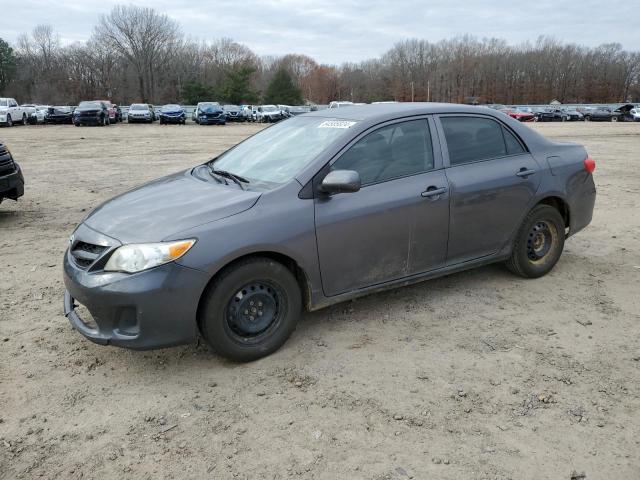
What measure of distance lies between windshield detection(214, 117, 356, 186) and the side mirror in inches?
11.4

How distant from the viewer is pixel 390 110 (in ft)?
14.3

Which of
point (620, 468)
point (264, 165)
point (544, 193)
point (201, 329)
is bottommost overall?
point (620, 468)

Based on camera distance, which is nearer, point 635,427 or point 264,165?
point 635,427

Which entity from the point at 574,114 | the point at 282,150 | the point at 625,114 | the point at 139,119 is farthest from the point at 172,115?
the point at 625,114

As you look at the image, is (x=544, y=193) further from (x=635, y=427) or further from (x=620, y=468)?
(x=620, y=468)

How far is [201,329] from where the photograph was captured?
11.3 ft

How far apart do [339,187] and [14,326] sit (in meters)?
2.77

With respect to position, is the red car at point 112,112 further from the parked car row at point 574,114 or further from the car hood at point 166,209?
the car hood at point 166,209

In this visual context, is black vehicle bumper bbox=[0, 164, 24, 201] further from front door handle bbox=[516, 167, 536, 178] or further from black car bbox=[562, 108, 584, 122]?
black car bbox=[562, 108, 584, 122]

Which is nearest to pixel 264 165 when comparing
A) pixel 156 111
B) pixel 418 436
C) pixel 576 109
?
pixel 418 436

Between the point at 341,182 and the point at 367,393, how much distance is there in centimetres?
136

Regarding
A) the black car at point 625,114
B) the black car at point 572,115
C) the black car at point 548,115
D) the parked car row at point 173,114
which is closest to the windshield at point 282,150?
the parked car row at point 173,114

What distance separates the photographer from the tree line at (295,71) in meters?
79.7

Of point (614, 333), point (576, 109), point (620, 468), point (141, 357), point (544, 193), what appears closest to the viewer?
point (620, 468)
